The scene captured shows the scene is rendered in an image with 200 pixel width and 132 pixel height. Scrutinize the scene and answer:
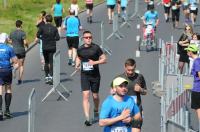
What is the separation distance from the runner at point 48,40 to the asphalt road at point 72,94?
1.30ft

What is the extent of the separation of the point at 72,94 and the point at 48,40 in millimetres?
2067

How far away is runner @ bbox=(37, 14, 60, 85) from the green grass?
9.17m

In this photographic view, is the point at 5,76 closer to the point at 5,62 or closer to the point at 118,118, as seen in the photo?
the point at 5,62

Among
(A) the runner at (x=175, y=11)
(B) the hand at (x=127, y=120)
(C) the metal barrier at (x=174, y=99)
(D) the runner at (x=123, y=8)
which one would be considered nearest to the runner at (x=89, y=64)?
(C) the metal barrier at (x=174, y=99)

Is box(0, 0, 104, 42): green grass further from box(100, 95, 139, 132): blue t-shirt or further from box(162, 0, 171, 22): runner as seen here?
box(100, 95, 139, 132): blue t-shirt

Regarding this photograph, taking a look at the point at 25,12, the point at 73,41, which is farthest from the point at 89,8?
the point at 73,41

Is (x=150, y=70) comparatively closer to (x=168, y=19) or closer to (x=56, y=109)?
(x=56, y=109)

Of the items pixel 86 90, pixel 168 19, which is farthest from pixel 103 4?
pixel 86 90

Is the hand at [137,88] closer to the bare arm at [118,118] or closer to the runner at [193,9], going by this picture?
the bare arm at [118,118]

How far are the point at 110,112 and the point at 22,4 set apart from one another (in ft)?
112

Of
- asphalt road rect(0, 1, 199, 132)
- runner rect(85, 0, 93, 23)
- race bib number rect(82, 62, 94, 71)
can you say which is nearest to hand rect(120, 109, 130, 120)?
asphalt road rect(0, 1, 199, 132)

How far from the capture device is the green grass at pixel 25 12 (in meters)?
33.2

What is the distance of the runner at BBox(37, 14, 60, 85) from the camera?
2016 centimetres

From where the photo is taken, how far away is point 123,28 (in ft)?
106
